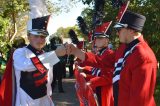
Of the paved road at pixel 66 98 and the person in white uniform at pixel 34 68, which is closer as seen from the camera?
the person in white uniform at pixel 34 68

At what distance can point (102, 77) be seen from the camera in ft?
25.0

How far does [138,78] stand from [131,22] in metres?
0.74

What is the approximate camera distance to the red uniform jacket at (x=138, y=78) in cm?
529

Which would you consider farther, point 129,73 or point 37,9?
point 37,9

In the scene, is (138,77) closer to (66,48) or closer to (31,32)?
(66,48)

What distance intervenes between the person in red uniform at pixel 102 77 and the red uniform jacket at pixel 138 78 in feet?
6.04

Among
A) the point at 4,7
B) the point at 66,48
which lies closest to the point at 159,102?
the point at 66,48

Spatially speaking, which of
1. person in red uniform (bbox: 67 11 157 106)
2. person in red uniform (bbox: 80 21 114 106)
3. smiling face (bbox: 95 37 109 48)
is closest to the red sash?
person in red uniform (bbox: 80 21 114 106)

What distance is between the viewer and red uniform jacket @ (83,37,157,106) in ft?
17.4

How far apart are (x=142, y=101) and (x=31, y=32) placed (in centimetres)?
169

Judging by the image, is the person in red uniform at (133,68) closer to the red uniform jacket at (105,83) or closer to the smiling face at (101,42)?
the red uniform jacket at (105,83)

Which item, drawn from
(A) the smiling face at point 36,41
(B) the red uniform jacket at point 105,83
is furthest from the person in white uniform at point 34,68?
(B) the red uniform jacket at point 105,83

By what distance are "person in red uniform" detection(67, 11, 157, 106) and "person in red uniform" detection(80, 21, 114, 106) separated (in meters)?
1.63

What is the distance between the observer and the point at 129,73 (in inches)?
Answer: 215
